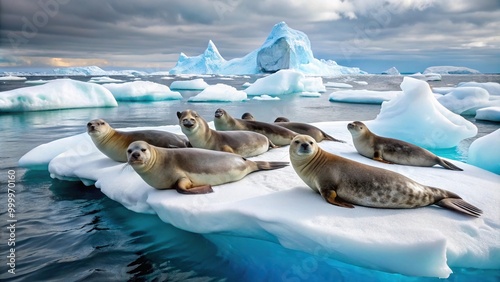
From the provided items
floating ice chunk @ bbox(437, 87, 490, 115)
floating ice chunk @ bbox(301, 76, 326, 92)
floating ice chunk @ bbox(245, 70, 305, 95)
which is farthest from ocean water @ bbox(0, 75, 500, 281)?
floating ice chunk @ bbox(301, 76, 326, 92)

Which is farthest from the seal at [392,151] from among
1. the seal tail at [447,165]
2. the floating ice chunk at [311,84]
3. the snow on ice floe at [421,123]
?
the floating ice chunk at [311,84]

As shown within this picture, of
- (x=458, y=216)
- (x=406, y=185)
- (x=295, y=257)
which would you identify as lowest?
(x=295, y=257)

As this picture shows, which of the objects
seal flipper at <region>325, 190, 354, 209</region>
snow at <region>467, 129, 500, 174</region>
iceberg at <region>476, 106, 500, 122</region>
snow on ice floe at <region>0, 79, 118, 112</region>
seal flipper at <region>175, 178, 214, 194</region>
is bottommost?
iceberg at <region>476, 106, 500, 122</region>

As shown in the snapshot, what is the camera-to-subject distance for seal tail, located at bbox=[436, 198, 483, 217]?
2.60 metres

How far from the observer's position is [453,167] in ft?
13.4

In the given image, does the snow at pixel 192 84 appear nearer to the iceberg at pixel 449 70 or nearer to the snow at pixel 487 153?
the snow at pixel 487 153

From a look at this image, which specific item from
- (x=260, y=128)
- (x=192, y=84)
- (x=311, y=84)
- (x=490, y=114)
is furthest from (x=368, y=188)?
(x=192, y=84)

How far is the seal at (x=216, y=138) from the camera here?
4.12 meters

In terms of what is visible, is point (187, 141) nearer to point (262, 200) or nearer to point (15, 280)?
point (262, 200)

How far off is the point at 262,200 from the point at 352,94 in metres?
17.4

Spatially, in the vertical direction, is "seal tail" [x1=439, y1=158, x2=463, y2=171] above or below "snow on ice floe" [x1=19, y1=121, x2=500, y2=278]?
below

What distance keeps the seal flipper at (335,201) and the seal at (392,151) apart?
1.80 m

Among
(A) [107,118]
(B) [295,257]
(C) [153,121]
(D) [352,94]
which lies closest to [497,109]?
(D) [352,94]

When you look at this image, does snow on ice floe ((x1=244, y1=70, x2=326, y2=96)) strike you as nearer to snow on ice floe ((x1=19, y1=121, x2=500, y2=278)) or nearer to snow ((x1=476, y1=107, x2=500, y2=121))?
snow ((x1=476, y1=107, x2=500, y2=121))
